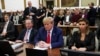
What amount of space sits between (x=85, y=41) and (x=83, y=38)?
2.9 inches

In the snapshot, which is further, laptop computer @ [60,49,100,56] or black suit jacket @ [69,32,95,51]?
black suit jacket @ [69,32,95,51]

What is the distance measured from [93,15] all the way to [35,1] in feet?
14.0

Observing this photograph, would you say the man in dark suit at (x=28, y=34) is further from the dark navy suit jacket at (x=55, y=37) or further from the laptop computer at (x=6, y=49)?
the laptop computer at (x=6, y=49)

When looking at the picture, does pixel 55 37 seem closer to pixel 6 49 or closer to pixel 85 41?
pixel 85 41

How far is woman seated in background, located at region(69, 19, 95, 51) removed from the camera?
10.6 ft

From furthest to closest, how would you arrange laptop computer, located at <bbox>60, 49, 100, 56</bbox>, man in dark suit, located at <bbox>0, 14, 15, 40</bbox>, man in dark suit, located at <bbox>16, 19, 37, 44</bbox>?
man in dark suit, located at <bbox>0, 14, 15, 40</bbox>, man in dark suit, located at <bbox>16, 19, 37, 44</bbox>, laptop computer, located at <bbox>60, 49, 100, 56</bbox>

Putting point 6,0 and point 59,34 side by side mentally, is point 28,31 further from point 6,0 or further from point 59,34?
point 6,0

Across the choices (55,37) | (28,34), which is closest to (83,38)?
(55,37)

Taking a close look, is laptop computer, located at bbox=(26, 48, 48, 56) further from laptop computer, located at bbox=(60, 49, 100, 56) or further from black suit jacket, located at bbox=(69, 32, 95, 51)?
black suit jacket, located at bbox=(69, 32, 95, 51)

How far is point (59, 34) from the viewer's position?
3.40 meters

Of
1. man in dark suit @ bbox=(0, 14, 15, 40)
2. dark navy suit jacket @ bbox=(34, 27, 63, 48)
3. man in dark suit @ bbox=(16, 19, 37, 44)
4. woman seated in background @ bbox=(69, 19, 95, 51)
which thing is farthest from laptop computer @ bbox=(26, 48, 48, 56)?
man in dark suit @ bbox=(0, 14, 15, 40)

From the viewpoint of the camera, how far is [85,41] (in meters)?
3.29

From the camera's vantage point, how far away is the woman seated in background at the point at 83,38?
3236 millimetres

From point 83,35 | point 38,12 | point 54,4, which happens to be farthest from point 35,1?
point 83,35
